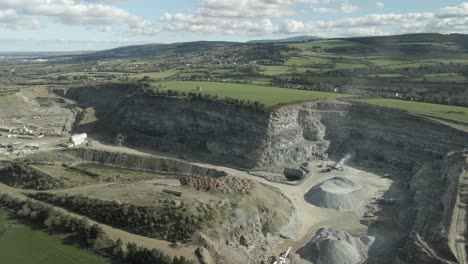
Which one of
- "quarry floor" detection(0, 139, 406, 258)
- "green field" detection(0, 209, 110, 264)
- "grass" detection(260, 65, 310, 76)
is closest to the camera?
"green field" detection(0, 209, 110, 264)

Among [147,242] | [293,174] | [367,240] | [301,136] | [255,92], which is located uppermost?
[255,92]

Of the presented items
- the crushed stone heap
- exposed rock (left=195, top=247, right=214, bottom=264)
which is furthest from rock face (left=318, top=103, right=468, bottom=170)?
exposed rock (left=195, top=247, right=214, bottom=264)

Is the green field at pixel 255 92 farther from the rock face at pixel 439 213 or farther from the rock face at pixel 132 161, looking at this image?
the rock face at pixel 439 213

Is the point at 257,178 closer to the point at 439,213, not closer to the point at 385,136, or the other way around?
the point at 385,136

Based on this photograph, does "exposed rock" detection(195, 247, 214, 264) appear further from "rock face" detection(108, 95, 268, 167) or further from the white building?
the white building

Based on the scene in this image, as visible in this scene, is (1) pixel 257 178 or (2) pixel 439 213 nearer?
(2) pixel 439 213

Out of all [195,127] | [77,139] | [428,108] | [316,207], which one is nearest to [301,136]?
[195,127]
